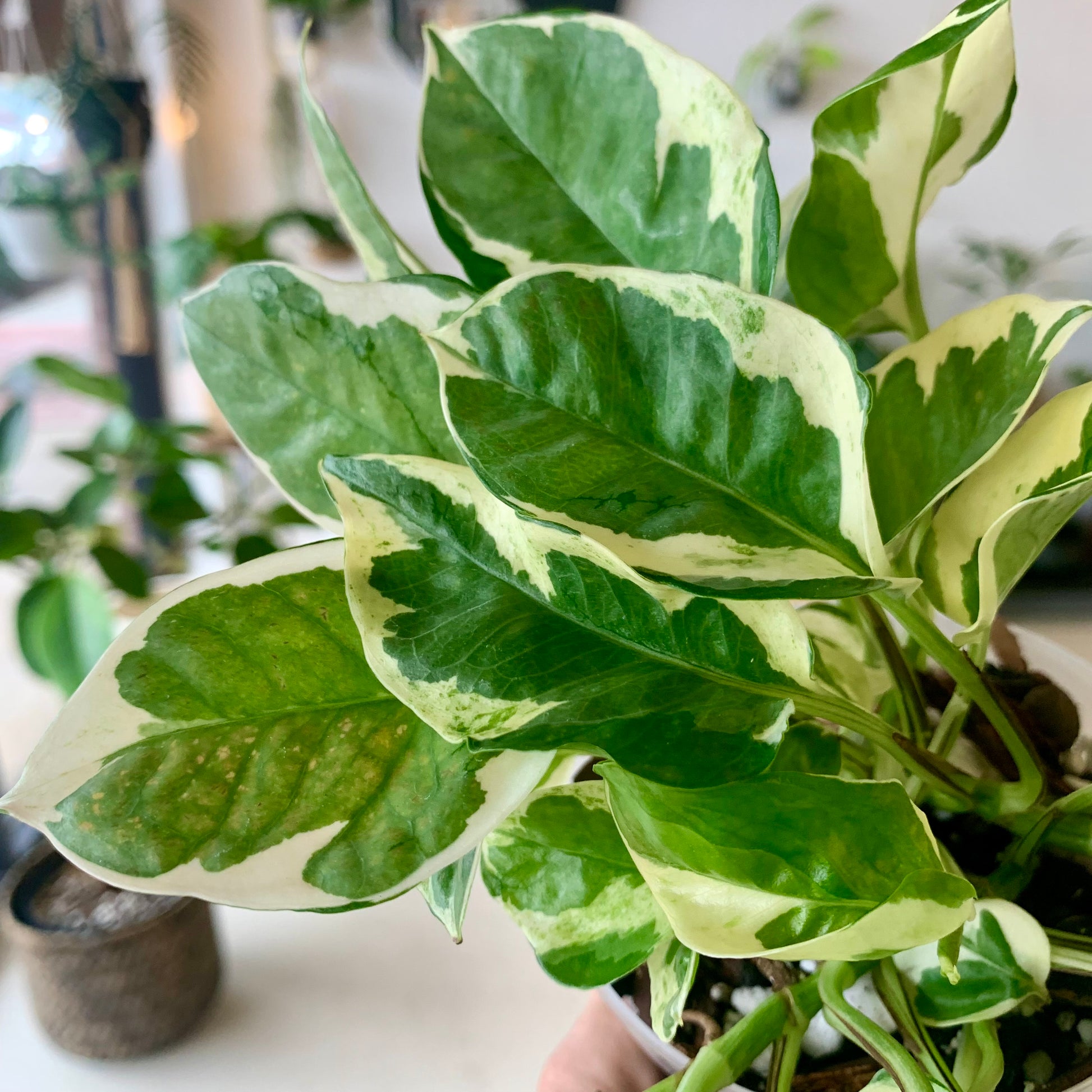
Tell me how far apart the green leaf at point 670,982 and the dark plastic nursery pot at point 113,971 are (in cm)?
30

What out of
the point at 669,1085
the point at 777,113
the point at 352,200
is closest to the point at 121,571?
the point at 352,200

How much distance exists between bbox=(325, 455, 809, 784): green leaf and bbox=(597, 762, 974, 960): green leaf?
0.02 metres

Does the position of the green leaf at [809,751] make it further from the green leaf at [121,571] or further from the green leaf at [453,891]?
the green leaf at [121,571]

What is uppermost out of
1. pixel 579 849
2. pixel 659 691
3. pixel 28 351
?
pixel 659 691

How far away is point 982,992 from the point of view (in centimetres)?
30

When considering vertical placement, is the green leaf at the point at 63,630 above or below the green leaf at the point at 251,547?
below

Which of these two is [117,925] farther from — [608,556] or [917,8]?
[917,8]

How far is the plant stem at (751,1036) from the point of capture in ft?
0.94

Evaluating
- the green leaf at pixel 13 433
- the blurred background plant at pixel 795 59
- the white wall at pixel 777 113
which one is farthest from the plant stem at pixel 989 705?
the blurred background plant at pixel 795 59

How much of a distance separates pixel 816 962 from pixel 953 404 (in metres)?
0.21

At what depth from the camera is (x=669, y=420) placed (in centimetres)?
23

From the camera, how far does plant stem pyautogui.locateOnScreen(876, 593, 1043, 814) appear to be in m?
0.28

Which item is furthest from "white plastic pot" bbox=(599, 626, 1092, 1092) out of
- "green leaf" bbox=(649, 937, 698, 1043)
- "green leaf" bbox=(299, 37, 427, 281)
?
"green leaf" bbox=(299, 37, 427, 281)

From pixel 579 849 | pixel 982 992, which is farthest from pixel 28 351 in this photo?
pixel 982 992
